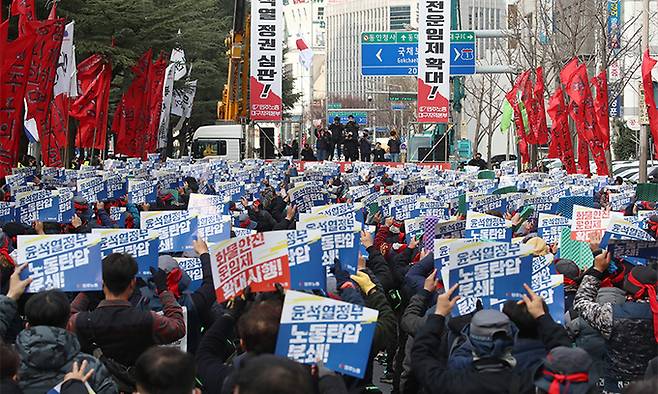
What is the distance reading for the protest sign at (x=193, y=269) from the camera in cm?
948

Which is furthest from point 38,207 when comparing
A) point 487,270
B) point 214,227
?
point 487,270

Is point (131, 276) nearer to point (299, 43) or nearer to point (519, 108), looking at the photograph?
point (519, 108)

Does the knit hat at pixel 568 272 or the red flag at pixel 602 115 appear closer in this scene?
the knit hat at pixel 568 272

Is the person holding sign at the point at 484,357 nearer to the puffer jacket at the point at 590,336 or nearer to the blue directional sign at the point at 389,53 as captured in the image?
the puffer jacket at the point at 590,336

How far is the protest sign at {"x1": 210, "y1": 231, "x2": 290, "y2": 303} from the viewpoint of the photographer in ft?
22.6

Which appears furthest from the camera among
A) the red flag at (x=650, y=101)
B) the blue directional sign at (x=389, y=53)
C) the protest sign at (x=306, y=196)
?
the blue directional sign at (x=389, y=53)

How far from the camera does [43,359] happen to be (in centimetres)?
569

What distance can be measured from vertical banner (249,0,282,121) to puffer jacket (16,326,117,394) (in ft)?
105

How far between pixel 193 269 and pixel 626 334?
11.7ft

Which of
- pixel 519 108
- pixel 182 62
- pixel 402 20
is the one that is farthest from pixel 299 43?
pixel 402 20

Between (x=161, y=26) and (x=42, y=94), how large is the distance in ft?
57.7

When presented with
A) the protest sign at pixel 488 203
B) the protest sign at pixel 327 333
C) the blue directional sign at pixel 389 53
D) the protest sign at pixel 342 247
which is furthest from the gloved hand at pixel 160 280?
the blue directional sign at pixel 389 53

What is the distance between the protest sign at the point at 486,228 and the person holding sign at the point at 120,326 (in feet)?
15.7

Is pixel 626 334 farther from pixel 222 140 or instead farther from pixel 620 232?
pixel 222 140
